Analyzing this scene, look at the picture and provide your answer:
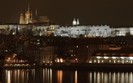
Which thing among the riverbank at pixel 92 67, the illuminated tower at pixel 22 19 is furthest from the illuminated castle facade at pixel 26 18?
the riverbank at pixel 92 67

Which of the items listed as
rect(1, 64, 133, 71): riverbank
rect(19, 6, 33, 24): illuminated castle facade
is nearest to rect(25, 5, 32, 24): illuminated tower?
rect(19, 6, 33, 24): illuminated castle facade

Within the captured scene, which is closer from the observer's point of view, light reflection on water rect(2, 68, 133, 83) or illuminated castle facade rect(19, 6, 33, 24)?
light reflection on water rect(2, 68, 133, 83)

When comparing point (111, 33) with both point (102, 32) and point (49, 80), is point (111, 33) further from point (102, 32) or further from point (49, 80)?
point (49, 80)

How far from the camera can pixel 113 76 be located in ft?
64.1

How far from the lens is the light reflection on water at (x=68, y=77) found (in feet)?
57.7

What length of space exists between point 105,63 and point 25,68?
3.63m

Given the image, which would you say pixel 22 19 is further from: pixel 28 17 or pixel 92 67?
pixel 92 67

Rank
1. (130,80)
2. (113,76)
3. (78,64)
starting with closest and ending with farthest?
(130,80) < (113,76) < (78,64)

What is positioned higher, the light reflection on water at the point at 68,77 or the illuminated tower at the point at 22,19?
the illuminated tower at the point at 22,19

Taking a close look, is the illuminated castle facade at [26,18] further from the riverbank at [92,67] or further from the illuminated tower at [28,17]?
the riverbank at [92,67]

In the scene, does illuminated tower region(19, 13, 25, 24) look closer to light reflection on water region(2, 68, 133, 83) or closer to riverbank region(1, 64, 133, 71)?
riverbank region(1, 64, 133, 71)

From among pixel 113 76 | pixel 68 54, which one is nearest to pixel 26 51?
pixel 68 54

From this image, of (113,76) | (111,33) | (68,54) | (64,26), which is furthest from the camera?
(64,26)

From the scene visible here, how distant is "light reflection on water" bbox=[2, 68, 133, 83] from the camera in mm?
17578
